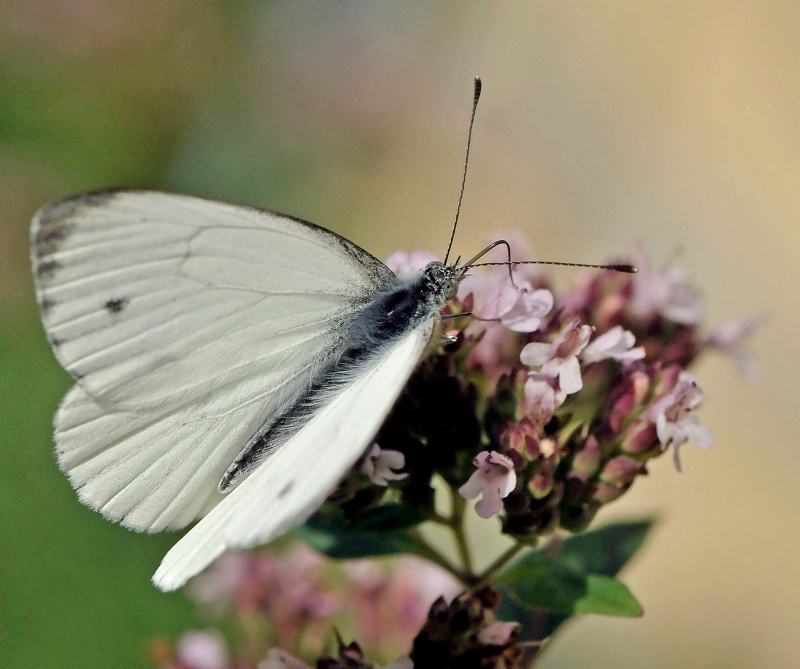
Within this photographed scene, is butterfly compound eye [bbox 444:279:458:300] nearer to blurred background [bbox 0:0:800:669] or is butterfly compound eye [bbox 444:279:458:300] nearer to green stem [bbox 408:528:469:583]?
green stem [bbox 408:528:469:583]

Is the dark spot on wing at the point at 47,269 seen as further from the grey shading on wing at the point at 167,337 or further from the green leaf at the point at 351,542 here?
the green leaf at the point at 351,542

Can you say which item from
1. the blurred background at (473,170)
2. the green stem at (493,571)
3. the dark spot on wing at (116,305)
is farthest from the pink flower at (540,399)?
the blurred background at (473,170)

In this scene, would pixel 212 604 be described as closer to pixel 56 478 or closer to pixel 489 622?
pixel 489 622

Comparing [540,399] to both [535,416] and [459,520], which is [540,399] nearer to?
[535,416]

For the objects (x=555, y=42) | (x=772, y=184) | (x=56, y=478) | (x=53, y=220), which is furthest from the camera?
(x=555, y=42)

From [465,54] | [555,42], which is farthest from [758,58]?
[465,54]
